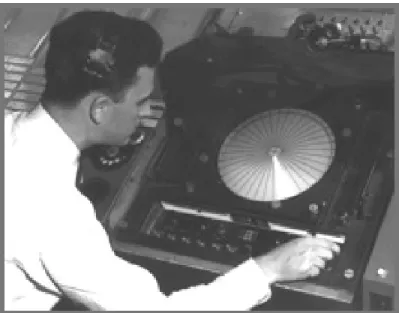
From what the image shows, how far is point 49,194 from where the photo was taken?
1.86 metres

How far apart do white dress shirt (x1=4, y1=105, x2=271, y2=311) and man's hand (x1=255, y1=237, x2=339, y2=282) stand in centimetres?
4

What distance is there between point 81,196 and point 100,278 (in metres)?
0.21

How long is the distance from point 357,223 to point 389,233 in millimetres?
112

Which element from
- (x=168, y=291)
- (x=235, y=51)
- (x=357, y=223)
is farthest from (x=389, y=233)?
(x=235, y=51)

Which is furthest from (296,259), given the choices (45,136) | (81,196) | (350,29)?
(350,29)

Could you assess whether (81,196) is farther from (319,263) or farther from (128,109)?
(319,263)

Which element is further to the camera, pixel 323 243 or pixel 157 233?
pixel 157 233

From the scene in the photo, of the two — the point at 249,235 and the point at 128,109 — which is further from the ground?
the point at 128,109

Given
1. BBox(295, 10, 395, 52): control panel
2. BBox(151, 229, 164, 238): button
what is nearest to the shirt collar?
BBox(151, 229, 164, 238): button

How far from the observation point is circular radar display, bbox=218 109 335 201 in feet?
7.40

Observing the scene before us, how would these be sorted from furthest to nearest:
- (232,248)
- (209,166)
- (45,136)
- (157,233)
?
(209,166) → (157,233) → (232,248) → (45,136)

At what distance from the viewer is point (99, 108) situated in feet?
6.27

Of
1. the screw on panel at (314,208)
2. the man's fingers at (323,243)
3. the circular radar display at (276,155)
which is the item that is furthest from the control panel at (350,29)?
the man's fingers at (323,243)

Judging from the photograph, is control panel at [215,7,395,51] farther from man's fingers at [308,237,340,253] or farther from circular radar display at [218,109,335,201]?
man's fingers at [308,237,340,253]
